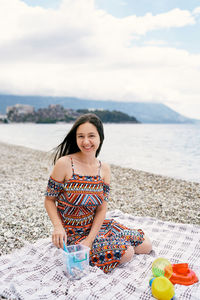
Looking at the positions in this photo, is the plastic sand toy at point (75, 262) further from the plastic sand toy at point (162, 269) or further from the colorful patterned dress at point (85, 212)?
the plastic sand toy at point (162, 269)

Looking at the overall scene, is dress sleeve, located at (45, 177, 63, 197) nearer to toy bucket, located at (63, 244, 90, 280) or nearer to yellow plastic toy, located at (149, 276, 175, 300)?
toy bucket, located at (63, 244, 90, 280)

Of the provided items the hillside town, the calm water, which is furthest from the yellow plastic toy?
the hillside town

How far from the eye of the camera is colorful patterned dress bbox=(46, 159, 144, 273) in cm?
328

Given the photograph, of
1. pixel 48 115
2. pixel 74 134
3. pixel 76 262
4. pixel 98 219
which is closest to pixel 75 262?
pixel 76 262

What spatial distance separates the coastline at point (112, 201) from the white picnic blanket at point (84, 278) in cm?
55

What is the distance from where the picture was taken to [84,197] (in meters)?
3.29

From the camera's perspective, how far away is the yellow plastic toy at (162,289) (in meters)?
2.83

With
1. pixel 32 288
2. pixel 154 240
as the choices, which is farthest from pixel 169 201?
pixel 32 288

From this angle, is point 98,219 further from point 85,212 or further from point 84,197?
point 84,197

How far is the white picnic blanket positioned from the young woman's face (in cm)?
137

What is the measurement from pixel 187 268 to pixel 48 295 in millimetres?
1641

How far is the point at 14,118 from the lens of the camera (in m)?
113

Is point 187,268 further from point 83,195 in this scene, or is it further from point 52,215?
point 52,215

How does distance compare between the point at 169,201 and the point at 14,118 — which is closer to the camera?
the point at 169,201
